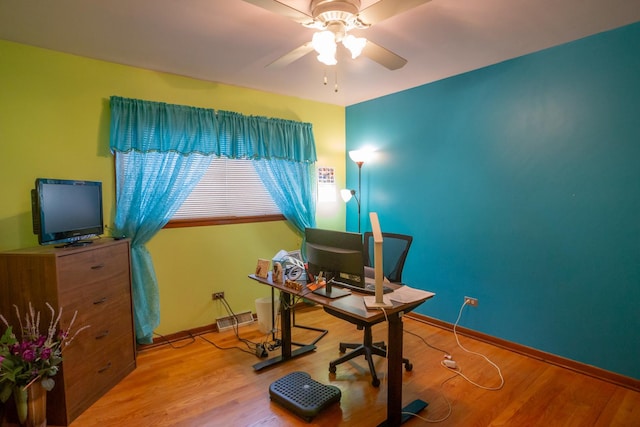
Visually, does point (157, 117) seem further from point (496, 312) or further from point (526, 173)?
point (496, 312)

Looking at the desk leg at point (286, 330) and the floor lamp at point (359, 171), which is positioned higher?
the floor lamp at point (359, 171)

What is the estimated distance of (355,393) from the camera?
7.61 ft

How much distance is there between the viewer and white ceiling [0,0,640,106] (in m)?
2.00

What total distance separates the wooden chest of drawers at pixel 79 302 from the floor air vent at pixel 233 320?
978 mm

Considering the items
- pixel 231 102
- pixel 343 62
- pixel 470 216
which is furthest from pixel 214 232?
pixel 470 216

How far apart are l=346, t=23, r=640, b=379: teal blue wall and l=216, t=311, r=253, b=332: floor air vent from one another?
1.82 metres

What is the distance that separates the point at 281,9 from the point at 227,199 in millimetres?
2227

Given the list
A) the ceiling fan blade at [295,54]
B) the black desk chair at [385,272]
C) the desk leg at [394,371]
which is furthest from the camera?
the black desk chair at [385,272]

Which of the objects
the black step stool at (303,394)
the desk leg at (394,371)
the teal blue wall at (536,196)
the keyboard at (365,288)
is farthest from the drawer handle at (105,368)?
the teal blue wall at (536,196)

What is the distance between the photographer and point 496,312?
3039 millimetres

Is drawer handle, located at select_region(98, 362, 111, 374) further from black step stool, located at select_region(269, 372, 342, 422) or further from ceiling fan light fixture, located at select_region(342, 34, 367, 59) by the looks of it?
ceiling fan light fixture, located at select_region(342, 34, 367, 59)

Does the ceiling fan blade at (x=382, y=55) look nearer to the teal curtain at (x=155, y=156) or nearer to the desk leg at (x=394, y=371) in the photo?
the desk leg at (x=394, y=371)

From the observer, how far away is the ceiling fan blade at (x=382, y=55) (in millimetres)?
1995

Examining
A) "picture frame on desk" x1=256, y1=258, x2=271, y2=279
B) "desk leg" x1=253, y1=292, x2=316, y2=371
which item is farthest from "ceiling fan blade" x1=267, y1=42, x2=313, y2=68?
"desk leg" x1=253, y1=292, x2=316, y2=371
